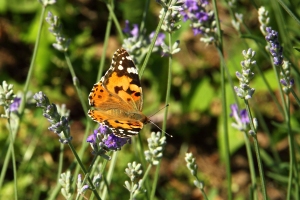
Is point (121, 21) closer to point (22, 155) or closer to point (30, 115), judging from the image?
point (30, 115)

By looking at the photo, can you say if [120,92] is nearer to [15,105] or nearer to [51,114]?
[15,105]

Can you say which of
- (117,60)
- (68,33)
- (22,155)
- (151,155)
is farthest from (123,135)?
(68,33)

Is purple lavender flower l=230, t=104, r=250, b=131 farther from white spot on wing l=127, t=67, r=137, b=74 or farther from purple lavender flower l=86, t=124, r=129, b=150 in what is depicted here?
purple lavender flower l=86, t=124, r=129, b=150

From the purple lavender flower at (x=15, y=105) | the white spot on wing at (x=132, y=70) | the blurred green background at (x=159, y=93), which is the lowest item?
the blurred green background at (x=159, y=93)

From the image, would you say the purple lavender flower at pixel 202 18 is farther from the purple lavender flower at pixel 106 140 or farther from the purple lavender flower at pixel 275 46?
the purple lavender flower at pixel 106 140

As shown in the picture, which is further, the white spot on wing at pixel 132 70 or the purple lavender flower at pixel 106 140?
the white spot on wing at pixel 132 70

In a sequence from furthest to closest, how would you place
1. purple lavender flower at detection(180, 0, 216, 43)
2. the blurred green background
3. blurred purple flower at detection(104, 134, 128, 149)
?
the blurred green background → purple lavender flower at detection(180, 0, 216, 43) → blurred purple flower at detection(104, 134, 128, 149)

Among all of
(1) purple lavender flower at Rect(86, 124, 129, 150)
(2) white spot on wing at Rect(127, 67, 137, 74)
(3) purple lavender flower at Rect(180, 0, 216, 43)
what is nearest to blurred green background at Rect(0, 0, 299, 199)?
(3) purple lavender flower at Rect(180, 0, 216, 43)

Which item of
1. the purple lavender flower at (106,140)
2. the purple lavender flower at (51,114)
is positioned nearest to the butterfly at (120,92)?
the purple lavender flower at (106,140)

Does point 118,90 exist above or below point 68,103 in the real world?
above
